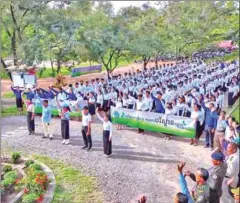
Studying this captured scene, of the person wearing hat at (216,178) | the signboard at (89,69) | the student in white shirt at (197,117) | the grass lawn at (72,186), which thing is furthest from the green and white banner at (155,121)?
the signboard at (89,69)

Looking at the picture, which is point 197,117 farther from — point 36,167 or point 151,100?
point 36,167

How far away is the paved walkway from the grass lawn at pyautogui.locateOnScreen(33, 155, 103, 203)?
0.49ft

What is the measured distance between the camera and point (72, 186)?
6105 millimetres

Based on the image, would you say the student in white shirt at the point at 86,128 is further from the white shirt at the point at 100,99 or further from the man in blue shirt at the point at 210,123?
the white shirt at the point at 100,99

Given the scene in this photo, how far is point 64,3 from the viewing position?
11.7m

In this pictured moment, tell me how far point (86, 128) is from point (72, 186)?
1844 mm

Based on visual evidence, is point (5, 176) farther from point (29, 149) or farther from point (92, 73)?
point (92, 73)

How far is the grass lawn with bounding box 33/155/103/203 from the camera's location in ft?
18.7

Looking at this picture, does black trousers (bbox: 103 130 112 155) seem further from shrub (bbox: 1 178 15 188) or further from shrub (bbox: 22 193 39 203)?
shrub (bbox: 22 193 39 203)

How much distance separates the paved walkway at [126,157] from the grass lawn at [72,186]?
5.9 inches

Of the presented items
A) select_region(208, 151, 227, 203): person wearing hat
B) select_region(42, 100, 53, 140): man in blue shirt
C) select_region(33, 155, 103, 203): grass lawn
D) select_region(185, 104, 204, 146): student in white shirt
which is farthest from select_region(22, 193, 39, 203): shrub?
select_region(185, 104, 204, 146): student in white shirt

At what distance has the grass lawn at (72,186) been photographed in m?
5.71

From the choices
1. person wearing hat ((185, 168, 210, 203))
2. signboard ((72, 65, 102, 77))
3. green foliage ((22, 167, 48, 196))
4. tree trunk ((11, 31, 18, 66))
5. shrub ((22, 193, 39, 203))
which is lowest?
shrub ((22, 193, 39, 203))

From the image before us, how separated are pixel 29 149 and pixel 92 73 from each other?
6.97 m
